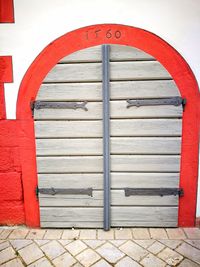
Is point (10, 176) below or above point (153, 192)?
above

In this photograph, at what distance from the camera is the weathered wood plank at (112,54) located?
124 inches

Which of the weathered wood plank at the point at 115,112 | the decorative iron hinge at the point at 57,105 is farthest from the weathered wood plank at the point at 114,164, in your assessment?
the decorative iron hinge at the point at 57,105

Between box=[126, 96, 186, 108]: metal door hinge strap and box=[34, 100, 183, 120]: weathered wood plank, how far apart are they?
5cm

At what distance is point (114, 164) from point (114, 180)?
0.73ft

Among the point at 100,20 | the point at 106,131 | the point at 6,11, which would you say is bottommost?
the point at 106,131

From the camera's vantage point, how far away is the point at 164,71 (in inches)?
124

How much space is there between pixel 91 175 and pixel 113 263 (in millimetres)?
1091

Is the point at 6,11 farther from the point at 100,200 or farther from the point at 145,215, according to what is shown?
the point at 145,215

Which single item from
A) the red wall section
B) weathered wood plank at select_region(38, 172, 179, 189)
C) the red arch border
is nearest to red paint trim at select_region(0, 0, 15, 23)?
the red arch border

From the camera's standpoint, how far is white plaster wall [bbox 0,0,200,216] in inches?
120

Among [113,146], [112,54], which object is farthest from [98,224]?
[112,54]

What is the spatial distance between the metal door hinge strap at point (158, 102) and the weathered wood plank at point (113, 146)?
44 centimetres

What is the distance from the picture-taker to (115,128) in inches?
131

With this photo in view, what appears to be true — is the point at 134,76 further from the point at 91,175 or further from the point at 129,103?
the point at 91,175
